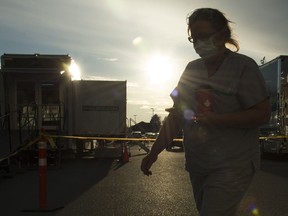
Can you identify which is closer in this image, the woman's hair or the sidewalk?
the woman's hair

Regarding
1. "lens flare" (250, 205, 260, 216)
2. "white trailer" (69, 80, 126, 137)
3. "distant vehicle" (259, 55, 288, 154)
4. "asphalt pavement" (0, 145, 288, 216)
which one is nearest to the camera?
"lens flare" (250, 205, 260, 216)

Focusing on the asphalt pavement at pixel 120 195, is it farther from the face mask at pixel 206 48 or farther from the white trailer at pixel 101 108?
the white trailer at pixel 101 108

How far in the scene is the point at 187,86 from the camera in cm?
344

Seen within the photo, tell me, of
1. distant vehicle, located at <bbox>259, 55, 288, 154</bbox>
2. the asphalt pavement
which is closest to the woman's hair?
the asphalt pavement

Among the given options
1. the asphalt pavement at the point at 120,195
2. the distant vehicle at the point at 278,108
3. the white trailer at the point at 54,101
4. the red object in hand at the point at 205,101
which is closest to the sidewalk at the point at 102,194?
the asphalt pavement at the point at 120,195

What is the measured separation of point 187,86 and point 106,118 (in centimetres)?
1773

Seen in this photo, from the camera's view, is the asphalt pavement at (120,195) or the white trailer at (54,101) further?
the white trailer at (54,101)

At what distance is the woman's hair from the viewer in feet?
10.7

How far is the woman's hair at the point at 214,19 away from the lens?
128 inches

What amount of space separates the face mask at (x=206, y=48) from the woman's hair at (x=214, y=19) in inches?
4.6

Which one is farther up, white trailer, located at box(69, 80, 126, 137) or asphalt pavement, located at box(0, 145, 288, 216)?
white trailer, located at box(69, 80, 126, 137)

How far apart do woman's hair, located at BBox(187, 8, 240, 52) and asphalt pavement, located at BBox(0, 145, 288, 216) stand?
470 cm

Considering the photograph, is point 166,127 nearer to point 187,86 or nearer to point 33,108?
point 187,86

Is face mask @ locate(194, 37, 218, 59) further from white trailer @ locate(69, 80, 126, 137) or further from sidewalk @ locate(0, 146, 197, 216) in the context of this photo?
white trailer @ locate(69, 80, 126, 137)
